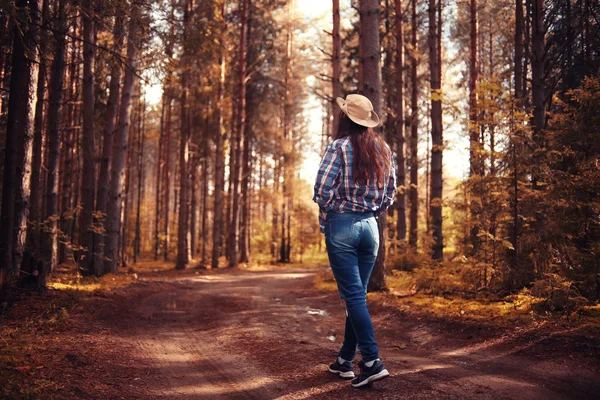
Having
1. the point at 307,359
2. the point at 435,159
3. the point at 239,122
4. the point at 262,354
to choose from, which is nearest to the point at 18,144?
the point at 262,354

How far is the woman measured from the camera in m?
3.88

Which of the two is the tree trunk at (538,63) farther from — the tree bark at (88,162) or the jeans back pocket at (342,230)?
the tree bark at (88,162)

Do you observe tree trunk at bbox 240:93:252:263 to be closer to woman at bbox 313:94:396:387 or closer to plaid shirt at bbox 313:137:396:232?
woman at bbox 313:94:396:387

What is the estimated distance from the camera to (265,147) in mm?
30297

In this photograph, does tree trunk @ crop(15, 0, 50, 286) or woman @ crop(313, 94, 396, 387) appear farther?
tree trunk @ crop(15, 0, 50, 286)

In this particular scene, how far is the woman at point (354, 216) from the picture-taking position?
3.88m

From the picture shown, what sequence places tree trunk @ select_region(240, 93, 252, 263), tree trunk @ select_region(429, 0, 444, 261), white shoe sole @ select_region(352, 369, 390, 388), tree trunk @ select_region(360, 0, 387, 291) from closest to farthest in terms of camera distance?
1. white shoe sole @ select_region(352, 369, 390, 388)
2. tree trunk @ select_region(360, 0, 387, 291)
3. tree trunk @ select_region(429, 0, 444, 261)
4. tree trunk @ select_region(240, 93, 252, 263)

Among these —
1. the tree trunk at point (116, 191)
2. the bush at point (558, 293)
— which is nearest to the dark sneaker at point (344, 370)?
the bush at point (558, 293)

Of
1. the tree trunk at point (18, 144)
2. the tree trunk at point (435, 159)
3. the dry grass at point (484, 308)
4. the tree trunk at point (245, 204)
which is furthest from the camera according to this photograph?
the tree trunk at point (245, 204)

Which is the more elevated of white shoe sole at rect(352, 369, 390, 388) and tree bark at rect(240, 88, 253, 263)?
tree bark at rect(240, 88, 253, 263)

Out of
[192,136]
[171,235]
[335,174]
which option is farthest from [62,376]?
[171,235]

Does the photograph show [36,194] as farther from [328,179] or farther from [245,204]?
[245,204]

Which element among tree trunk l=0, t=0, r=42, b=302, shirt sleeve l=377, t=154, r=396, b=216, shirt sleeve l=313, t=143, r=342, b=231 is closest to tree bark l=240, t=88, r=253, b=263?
tree trunk l=0, t=0, r=42, b=302

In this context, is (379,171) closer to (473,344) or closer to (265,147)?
(473,344)
